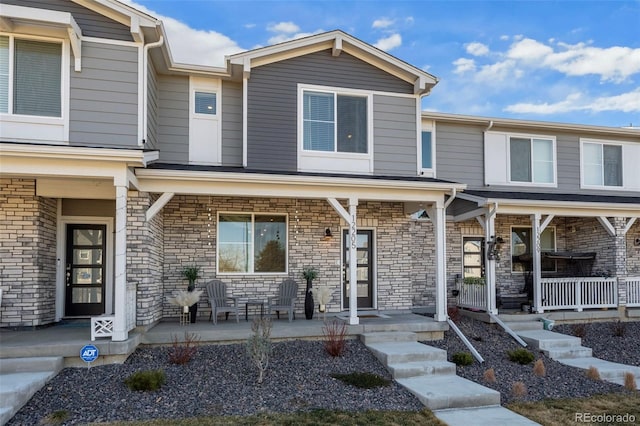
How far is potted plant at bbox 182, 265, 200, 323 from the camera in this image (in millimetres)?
8963

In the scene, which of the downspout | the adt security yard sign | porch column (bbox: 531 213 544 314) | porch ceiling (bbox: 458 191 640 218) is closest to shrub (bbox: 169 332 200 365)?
the adt security yard sign

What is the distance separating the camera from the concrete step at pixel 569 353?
8.72m

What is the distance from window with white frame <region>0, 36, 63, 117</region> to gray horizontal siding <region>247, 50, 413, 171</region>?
3561 millimetres

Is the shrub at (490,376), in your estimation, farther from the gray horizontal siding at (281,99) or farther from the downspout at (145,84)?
the downspout at (145,84)

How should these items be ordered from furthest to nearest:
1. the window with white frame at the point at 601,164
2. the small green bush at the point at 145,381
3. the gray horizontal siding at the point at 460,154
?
the window with white frame at the point at 601,164 < the gray horizontal siding at the point at 460,154 < the small green bush at the point at 145,381

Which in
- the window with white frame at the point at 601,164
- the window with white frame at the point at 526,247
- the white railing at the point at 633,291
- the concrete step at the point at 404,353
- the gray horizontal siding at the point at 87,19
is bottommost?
the concrete step at the point at 404,353

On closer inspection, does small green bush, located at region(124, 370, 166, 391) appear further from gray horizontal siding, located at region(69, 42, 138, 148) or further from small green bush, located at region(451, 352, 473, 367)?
small green bush, located at region(451, 352, 473, 367)

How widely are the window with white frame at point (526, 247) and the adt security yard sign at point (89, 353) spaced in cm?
1032

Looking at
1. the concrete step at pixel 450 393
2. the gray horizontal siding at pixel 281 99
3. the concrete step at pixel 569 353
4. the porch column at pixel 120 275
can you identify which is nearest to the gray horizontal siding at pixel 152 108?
the porch column at pixel 120 275

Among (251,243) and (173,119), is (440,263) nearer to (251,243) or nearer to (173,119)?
(251,243)

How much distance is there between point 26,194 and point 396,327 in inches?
279

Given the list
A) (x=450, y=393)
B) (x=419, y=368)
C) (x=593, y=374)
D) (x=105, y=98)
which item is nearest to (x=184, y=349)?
(x=419, y=368)

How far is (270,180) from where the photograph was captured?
8375mm

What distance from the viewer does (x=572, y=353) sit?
8836 mm
